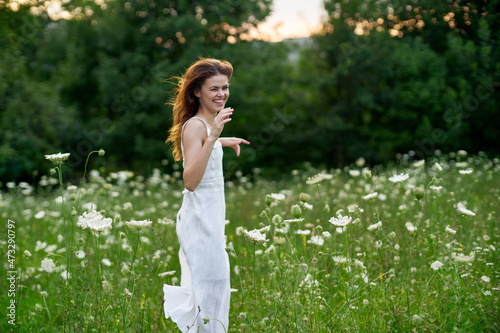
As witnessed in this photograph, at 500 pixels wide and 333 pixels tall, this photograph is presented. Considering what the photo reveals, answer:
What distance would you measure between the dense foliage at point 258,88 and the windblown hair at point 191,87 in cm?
1310

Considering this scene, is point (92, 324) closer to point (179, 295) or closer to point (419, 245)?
point (179, 295)

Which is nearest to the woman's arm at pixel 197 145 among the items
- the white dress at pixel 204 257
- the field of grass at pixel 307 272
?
the white dress at pixel 204 257

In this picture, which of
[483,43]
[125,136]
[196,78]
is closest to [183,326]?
[196,78]

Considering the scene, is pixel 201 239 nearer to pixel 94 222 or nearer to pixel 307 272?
pixel 94 222

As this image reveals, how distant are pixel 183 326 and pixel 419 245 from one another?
211cm

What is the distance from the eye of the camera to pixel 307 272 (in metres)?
2.47

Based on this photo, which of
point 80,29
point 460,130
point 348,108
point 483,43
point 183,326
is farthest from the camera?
point 80,29

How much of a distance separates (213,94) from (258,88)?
15531mm

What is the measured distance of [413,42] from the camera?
16219 mm

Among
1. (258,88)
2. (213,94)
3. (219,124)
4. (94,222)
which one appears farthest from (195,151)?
(258,88)

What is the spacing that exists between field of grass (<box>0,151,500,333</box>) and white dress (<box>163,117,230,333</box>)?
171 millimetres

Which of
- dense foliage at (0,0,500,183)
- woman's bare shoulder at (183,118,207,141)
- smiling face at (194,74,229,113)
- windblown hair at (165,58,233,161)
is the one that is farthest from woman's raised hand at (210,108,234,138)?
dense foliage at (0,0,500,183)

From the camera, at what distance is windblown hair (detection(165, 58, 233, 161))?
2480 mm

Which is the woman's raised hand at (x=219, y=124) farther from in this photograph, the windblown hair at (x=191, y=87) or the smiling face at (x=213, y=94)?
the windblown hair at (x=191, y=87)
